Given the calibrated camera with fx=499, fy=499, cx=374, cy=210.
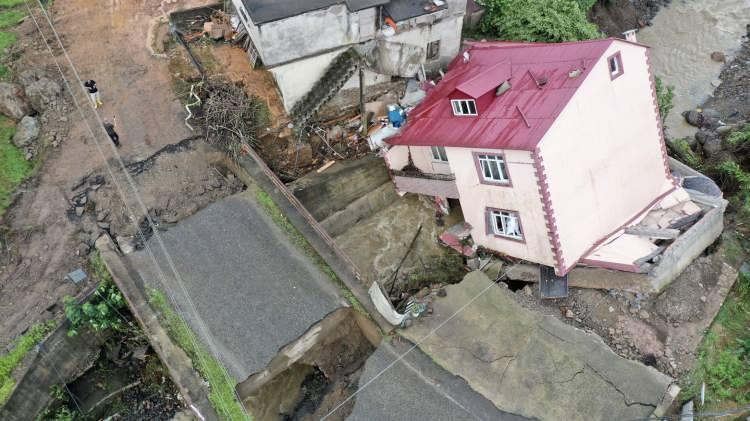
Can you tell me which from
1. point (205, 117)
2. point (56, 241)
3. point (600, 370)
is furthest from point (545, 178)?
point (56, 241)

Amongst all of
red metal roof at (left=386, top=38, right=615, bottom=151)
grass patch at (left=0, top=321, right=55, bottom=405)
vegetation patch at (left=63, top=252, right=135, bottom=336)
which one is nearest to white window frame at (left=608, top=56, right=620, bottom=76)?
red metal roof at (left=386, top=38, right=615, bottom=151)

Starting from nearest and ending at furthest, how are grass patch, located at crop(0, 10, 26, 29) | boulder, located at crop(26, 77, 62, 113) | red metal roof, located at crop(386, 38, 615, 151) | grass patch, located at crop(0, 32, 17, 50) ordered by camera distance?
red metal roof, located at crop(386, 38, 615, 151) < boulder, located at crop(26, 77, 62, 113) < grass patch, located at crop(0, 32, 17, 50) < grass patch, located at crop(0, 10, 26, 29)

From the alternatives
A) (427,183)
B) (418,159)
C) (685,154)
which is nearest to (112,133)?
(418,159)

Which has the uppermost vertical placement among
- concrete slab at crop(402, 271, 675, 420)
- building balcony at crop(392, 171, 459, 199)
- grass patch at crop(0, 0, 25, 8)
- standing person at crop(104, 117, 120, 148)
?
grass patch at crop(0, 0, 25, 8)

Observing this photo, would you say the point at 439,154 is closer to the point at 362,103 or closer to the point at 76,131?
the point at 362,103

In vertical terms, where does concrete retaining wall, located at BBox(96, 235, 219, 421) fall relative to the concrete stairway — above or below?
below

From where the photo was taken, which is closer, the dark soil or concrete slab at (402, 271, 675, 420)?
concrete slab at (402, 271, 675, 420)

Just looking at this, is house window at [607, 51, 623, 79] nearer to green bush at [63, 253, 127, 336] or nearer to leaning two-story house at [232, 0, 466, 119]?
leaning two-story house at [232, 0, 466, 119]

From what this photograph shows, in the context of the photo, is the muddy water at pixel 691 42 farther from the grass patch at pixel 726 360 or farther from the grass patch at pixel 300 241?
the grass patch at pixel 300 241
